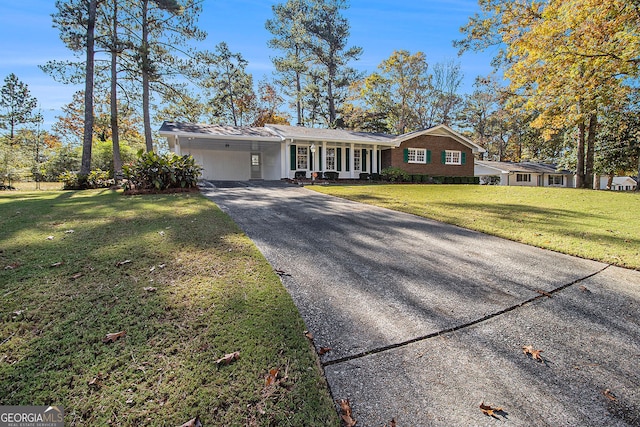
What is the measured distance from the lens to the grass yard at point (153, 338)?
1.55 m

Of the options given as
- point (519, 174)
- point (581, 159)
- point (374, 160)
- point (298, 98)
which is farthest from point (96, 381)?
point (519, 174)

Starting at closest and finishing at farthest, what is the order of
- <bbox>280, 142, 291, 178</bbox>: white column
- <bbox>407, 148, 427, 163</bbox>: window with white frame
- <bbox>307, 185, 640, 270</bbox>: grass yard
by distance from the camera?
<bbox>307, 185, 640, 270</bbox>: grass yard < <bbox>280, 142, 291, 178</bbox>: white column < <bbox>407, 148, 427, 163</bbox>: window with white frame

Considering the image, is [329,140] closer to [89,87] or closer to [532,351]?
[89,87]

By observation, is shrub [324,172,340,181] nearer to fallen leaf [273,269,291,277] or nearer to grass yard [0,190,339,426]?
grass yard [0,190,339,426]

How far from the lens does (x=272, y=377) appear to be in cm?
175

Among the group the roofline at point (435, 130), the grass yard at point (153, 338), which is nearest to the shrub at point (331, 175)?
the roofline at point (435, 130)

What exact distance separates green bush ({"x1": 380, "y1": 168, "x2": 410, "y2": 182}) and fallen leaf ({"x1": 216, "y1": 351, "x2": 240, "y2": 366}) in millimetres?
17710

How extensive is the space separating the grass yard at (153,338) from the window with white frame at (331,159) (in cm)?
1554

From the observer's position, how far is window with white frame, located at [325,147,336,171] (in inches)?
741

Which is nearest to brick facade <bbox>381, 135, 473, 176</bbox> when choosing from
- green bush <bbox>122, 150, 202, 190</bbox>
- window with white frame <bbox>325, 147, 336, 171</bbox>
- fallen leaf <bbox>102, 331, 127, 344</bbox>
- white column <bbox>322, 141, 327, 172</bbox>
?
window with white frame <bbox>325, 147, 336, 171</bbox>

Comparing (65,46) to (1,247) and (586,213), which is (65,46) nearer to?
(1,247)

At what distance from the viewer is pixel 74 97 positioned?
1136 inches

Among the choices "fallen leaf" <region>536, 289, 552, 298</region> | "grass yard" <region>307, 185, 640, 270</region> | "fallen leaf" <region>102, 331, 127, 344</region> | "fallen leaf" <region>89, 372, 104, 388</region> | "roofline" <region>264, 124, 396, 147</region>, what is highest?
"roofline" <region>264, 124, 396, 147</region>

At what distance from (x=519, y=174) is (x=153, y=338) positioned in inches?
1471
